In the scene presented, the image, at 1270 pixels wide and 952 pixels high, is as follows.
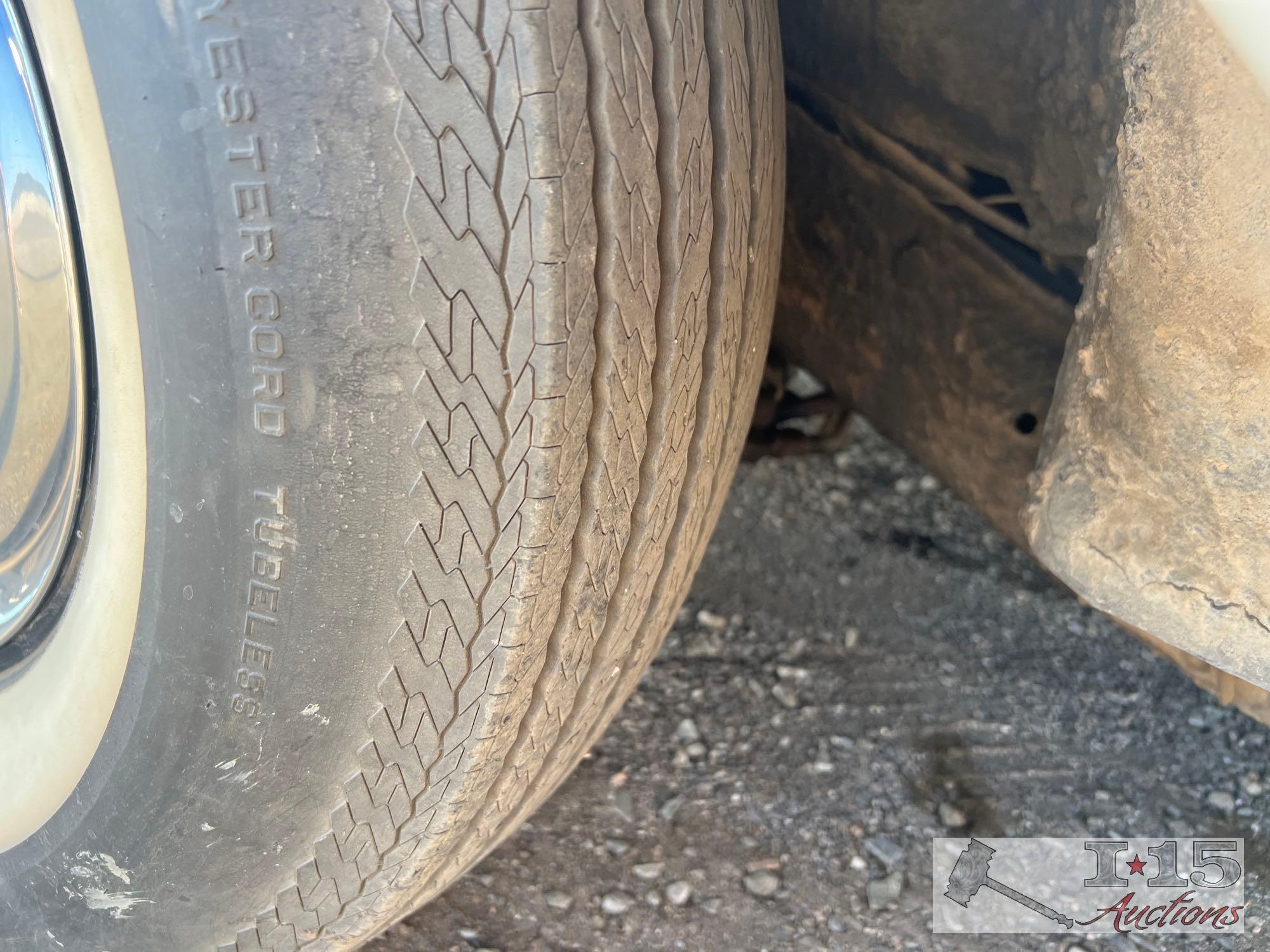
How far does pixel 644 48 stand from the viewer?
2.50 feet

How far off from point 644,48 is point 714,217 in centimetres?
16

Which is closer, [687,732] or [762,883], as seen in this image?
[762,883]

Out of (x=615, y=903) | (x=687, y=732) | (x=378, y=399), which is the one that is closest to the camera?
(x=378, y=399)

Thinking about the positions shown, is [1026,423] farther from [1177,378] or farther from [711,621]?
[711,621]

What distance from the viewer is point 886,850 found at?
1389 mm

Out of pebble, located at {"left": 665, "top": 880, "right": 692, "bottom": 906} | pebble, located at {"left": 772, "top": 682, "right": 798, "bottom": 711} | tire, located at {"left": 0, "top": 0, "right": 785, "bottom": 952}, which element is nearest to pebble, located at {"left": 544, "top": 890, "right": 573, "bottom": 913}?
pebble, located at {"left": 665, "top": 880, "right": 692, "bottom": 906}

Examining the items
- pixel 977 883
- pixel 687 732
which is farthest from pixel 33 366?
pixel 977 883

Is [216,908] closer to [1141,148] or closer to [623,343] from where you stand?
[623,343]

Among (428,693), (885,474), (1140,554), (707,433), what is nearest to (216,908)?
(428,693)

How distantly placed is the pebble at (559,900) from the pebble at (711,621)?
0.53m

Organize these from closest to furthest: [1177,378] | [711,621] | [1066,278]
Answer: [1177,378] → [1066,278] → [711,621]

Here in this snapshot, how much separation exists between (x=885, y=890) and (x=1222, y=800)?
52cm

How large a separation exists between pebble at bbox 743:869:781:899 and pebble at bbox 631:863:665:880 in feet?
0.36

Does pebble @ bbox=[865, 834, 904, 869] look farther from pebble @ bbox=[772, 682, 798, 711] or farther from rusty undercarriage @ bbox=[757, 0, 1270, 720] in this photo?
rusty undercarriage @ bbox=[757, 0, 1270, 720]
